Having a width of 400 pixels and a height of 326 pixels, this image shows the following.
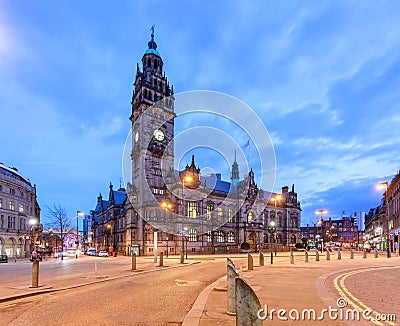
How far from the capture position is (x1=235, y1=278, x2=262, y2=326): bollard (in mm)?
4285

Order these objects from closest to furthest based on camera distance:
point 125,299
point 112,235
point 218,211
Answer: point 125,299, point 218,211, point 112,235

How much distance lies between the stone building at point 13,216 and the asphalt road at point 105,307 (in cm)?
5047

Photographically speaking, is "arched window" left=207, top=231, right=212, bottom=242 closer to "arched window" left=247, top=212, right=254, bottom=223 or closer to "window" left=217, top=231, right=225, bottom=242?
"window" left=217, top=231, right=225, bottom=242

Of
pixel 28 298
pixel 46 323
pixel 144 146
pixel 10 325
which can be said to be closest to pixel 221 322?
pixel 46 323

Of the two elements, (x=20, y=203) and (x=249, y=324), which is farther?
(x=20, y=203)

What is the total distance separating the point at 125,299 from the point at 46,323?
11.4ft

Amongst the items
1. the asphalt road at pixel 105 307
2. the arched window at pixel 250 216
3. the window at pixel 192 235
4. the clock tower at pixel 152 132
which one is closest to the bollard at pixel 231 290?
the asphalt road at pixel 105 307

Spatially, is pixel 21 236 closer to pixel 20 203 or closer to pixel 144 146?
pixel 20 203

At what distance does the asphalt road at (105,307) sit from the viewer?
838 centimetres

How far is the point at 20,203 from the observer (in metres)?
65.9

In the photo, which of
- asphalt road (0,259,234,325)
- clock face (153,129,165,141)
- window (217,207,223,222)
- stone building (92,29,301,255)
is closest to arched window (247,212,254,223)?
stone building (92,29,301,255)

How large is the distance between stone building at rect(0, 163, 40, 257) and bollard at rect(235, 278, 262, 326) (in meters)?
59.9

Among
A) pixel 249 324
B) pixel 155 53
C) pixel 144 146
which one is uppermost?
pixel 155 53

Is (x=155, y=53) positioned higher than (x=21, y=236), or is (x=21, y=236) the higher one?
(x=155, y=53)
